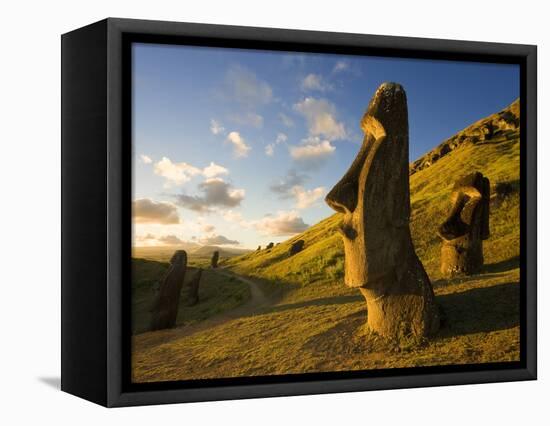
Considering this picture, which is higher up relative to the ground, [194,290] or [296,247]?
[296,247]

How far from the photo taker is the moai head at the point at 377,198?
1380 centimetres

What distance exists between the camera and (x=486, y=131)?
1475 cm

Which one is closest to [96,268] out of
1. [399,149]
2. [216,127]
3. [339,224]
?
[216,127]

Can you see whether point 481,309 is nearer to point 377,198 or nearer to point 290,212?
point 377,198

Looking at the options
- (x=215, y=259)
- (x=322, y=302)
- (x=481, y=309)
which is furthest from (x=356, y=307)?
(x=215, y=259)

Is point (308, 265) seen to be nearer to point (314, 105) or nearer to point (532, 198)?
point (314, 105)

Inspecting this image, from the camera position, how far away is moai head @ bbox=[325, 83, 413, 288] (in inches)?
543

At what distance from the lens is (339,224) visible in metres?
13.9

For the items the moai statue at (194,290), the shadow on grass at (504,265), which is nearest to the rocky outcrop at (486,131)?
the shadow on grass at (504,265)

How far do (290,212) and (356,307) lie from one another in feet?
4.77

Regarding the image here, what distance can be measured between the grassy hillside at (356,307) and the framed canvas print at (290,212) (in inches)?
0.9

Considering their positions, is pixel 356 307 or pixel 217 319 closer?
pixel 217 319

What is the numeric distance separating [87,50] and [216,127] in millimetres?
1667

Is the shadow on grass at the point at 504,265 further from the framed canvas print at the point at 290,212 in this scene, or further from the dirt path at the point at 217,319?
the dirt path at the point at 217,319
